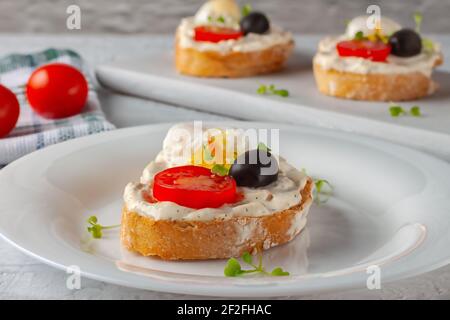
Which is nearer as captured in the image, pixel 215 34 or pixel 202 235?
pixel 202 235

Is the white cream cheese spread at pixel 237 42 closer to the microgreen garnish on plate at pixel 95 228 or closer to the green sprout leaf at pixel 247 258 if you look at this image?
the microgreen garnish on plate at pixel 95 228

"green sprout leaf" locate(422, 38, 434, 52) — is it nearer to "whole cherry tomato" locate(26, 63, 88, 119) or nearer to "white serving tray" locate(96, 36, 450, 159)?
"white serving tray" locate(96, 36, 450, 159)

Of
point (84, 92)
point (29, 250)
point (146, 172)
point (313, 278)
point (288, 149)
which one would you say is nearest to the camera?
point (313, 278)

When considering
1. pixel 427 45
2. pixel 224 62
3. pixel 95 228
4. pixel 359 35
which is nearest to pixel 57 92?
pixel 224 62

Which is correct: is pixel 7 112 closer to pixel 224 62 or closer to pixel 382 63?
pixel 224 62

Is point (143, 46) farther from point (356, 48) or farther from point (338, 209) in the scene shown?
point (338, 209)

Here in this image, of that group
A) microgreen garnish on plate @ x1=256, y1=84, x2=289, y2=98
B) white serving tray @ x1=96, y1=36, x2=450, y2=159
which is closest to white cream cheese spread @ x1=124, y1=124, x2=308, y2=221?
white serving tray @ x1=96, y1=36, x2=450, y2=159

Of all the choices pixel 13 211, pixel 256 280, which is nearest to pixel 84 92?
pixel 13 211
